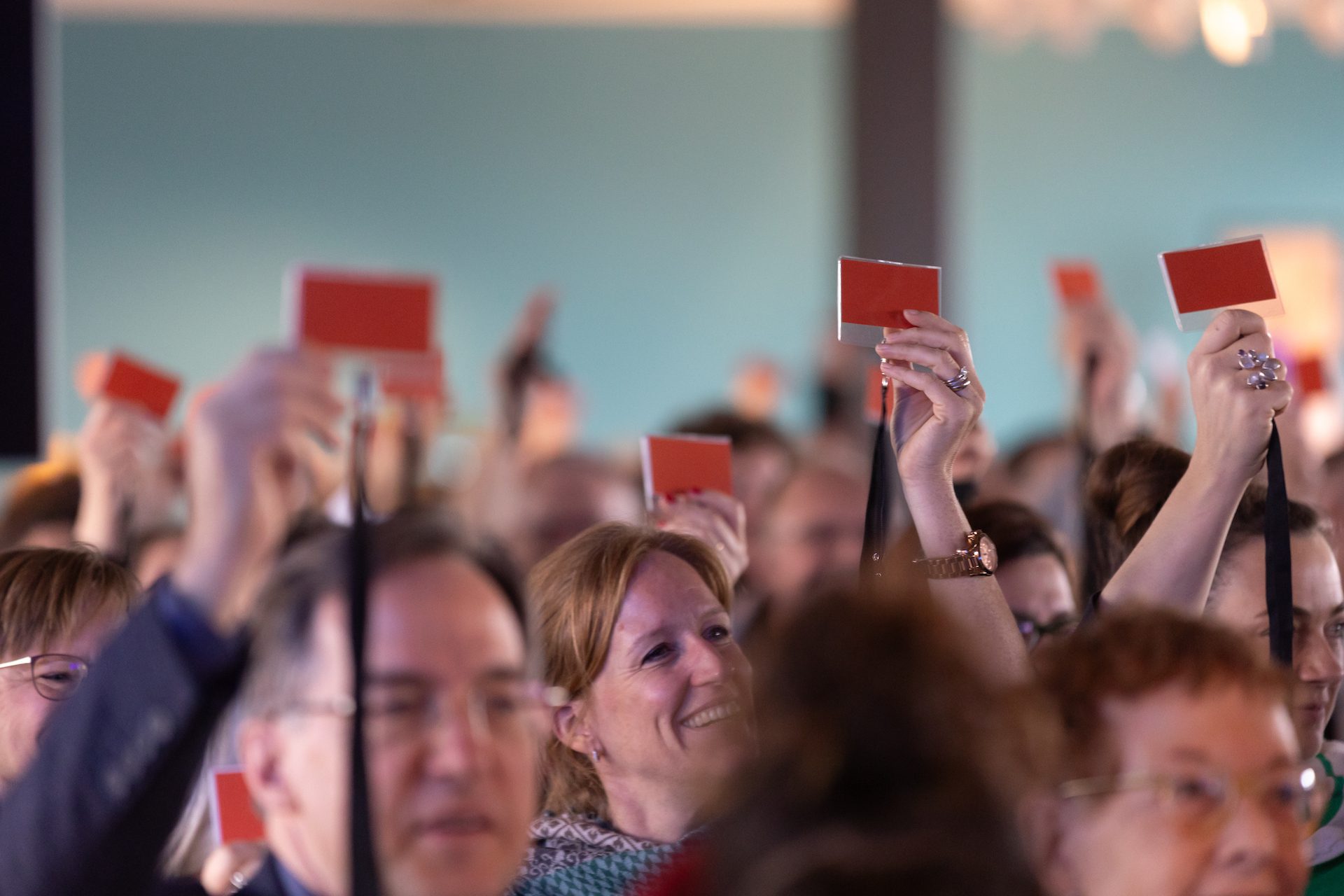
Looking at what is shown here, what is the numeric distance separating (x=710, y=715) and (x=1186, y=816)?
2.74 feet

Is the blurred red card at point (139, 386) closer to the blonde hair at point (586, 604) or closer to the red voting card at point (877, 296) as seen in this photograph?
the blonde hair at point (586, 604)

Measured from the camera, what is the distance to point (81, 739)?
1100 mm

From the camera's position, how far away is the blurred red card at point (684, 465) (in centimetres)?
214

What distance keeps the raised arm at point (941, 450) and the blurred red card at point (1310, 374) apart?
5.45ft

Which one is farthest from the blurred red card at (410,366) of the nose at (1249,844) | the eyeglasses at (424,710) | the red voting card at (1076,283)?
the red voting card at (1076,283)

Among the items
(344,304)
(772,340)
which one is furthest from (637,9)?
(344,304)

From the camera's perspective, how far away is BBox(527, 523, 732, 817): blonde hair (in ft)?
6.21

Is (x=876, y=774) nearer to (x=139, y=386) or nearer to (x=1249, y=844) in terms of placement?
(x=1249, y=844)

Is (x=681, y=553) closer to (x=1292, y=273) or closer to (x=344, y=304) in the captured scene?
(x=344, y=304)

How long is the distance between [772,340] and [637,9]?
1976 millimetres

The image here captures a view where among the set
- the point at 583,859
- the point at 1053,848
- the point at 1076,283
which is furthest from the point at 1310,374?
the point at 1053,848

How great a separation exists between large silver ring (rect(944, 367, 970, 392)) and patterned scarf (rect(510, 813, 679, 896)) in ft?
2.04

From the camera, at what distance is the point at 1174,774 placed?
1104mm

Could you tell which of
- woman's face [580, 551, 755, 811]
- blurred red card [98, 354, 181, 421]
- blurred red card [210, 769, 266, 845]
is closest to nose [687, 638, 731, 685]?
woman's face [580, 551, 755, 811]
